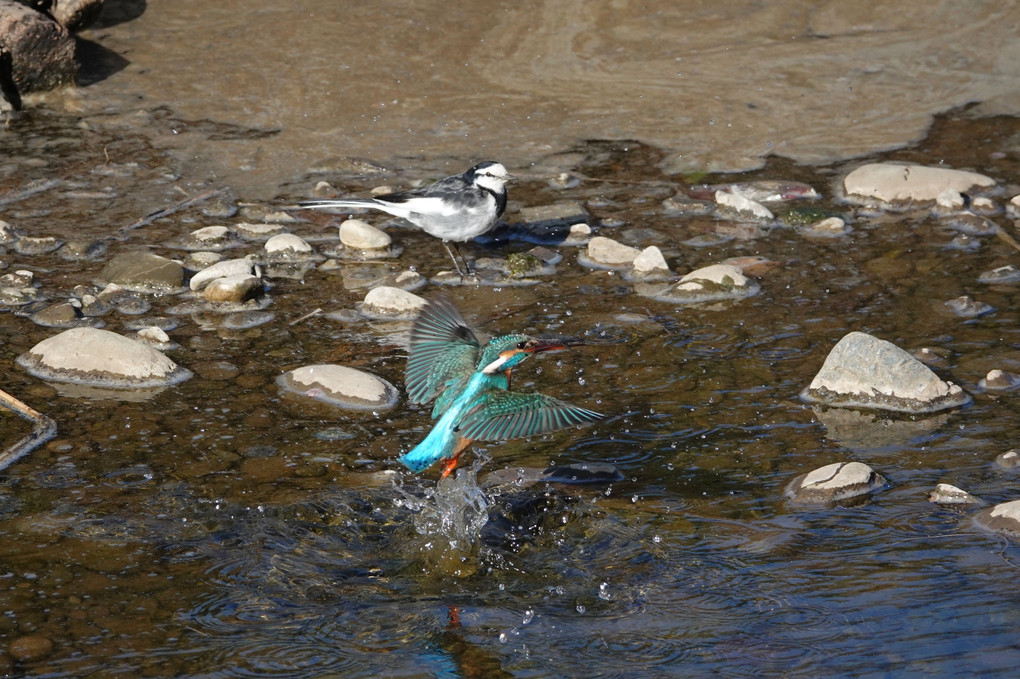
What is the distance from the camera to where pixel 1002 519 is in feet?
15.1

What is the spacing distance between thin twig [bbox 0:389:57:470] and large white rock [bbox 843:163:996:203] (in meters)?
5.75

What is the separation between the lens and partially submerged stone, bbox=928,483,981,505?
4840mm

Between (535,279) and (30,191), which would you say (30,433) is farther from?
(30,191)

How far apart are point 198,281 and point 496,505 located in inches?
116

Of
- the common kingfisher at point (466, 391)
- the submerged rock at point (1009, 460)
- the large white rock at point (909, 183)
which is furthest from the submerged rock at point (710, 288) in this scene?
the submerged rock at point (1009, 460)

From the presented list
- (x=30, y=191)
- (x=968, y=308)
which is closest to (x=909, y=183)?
(x=968, y=308)

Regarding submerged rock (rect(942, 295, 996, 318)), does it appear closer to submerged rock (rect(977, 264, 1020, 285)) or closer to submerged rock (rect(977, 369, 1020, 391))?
submerged rock (rect(977, 264, 1020, 285))

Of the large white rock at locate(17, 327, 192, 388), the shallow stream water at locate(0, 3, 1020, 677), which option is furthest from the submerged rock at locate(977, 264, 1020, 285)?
the large white rock at locate(17, 327, 192, 388)

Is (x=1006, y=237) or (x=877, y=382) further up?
(x=877, y=382)

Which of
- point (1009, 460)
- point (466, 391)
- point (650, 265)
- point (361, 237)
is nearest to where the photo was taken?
point (466, 391)

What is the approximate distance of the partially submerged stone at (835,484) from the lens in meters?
4.96

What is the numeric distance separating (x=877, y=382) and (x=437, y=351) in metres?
2.21

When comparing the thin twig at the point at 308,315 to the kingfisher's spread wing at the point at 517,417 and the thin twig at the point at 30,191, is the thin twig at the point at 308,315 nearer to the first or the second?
the kingfisher's spread wing at the point at 517,417

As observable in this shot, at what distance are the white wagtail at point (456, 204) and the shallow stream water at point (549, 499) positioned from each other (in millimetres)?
296
